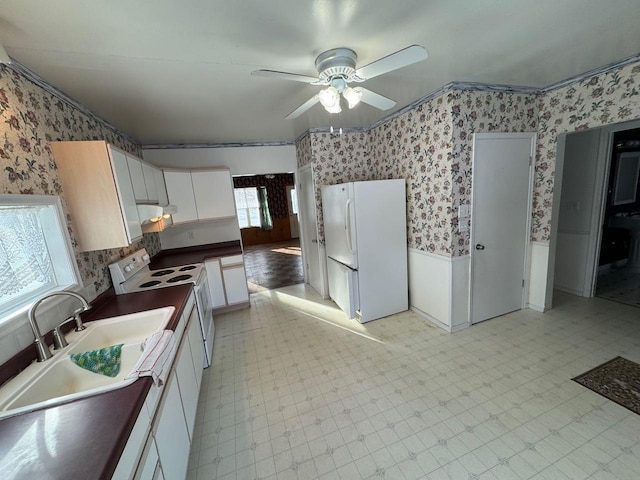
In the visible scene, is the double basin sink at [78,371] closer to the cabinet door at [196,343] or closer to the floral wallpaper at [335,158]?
the cabinet door at [196,343]

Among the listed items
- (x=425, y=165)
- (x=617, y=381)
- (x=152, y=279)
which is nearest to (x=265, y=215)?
(x=152, y=279)

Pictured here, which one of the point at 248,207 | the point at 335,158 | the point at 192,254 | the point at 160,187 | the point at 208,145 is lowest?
the point at 192,254

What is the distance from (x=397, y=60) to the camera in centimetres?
132

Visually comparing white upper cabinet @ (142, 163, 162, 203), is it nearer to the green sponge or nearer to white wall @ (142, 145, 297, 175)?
white wall @ (142, 145, 297, 175)

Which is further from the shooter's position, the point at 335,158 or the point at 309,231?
the point at 309,231

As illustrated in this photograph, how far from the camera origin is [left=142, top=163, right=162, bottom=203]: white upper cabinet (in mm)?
2561

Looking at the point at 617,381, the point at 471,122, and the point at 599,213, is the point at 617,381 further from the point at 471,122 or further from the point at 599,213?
the point at 471,122

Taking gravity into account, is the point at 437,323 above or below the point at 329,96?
below

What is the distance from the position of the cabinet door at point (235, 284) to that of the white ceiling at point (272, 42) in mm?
1954

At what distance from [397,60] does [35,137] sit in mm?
2167

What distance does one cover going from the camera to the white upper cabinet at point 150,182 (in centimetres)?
256

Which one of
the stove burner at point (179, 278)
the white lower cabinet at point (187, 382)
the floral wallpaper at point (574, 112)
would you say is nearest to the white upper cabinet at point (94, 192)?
the stove burner at point (179, 278)

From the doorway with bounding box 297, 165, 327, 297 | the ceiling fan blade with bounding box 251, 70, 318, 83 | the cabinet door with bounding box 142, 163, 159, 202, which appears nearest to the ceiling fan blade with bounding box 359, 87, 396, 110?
the ceiling fan blade with bounding box 251, 70, 318, 83

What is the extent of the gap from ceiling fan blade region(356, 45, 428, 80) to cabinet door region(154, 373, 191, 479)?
1.96 meters
